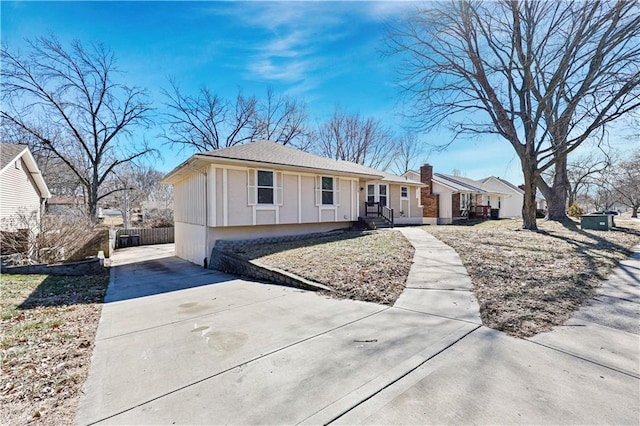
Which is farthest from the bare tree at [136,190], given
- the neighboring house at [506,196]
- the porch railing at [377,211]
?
the neighboring house at [506,196]

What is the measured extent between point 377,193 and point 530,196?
794 cm

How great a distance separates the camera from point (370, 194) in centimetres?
1767

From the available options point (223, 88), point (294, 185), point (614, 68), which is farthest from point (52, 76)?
point (614, 68)

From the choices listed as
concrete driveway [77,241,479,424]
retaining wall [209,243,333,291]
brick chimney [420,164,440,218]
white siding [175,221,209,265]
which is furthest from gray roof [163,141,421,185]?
brick chimney [420,164,440,218]

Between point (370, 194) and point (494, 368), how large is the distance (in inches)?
596

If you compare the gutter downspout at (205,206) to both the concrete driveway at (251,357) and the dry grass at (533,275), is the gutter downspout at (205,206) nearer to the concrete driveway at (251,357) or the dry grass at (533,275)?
the concrete driveway at (251,357)

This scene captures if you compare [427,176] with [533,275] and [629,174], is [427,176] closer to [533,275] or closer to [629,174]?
[533,275]

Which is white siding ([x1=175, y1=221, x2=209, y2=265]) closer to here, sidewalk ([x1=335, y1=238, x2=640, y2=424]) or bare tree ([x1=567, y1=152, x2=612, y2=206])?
sidewalk ([x1=335, y1=238, x2=640, y2=424])

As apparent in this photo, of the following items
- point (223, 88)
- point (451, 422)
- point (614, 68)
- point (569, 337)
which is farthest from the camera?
point (223, 88)

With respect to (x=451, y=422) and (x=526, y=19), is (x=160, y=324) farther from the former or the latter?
(x=526, y=19)

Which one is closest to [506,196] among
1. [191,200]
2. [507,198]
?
[507,198]

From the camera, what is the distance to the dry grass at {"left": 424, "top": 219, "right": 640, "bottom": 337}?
4.18 m

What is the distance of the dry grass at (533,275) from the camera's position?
4.18 metres

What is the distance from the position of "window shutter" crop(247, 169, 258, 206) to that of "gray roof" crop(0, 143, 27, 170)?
36.2 ft
